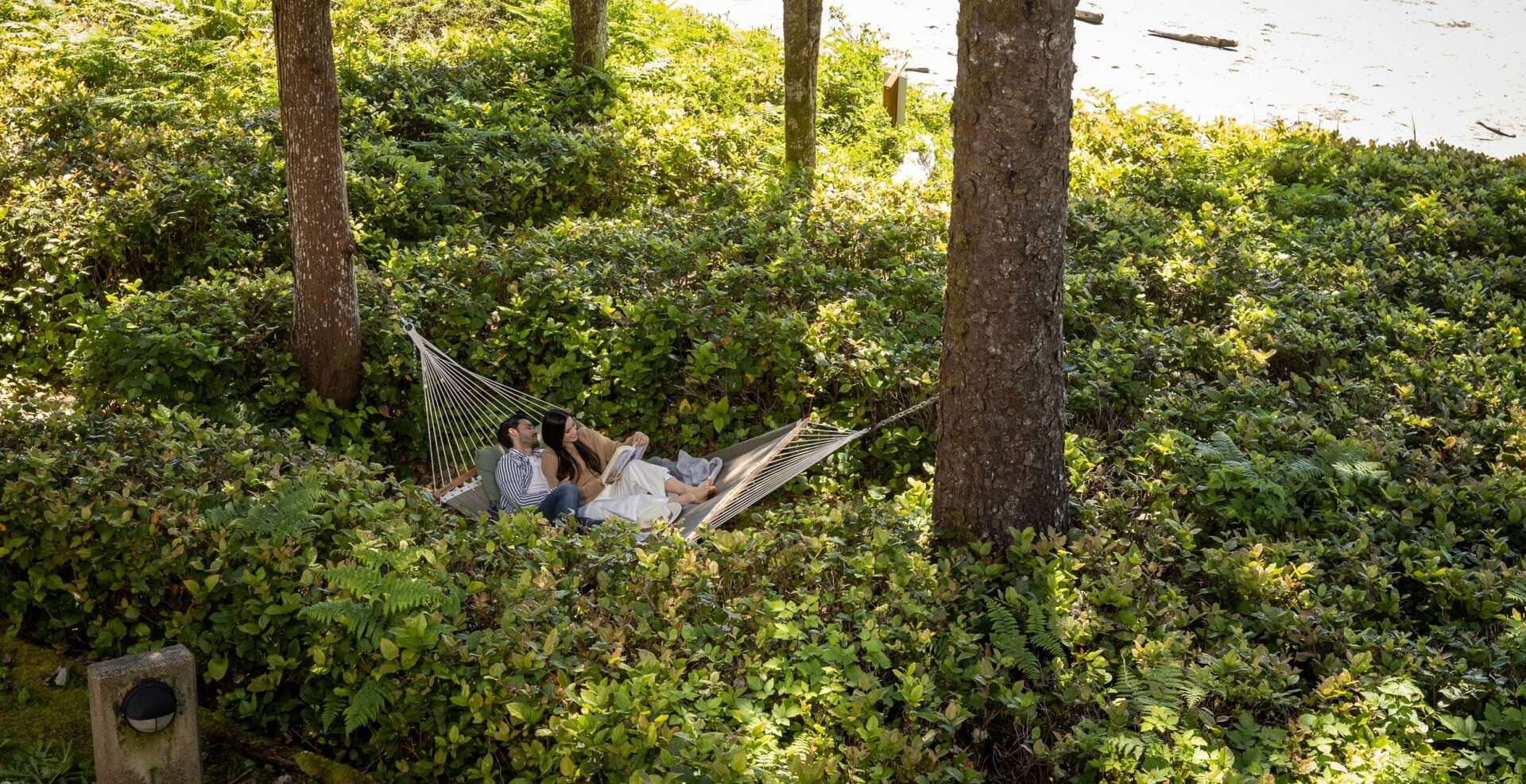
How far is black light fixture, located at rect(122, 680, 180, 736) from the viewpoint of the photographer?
115 inches

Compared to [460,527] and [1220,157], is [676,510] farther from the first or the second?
[1220,157]

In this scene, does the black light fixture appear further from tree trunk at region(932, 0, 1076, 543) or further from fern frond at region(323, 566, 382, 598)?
tree trunk at region(932, 0, 1076, 543)

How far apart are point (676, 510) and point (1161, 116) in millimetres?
6186

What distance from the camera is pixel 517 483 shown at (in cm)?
490

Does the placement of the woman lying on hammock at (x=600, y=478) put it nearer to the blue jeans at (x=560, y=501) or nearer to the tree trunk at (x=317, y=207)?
the blue jeans at (x=560, y=501)

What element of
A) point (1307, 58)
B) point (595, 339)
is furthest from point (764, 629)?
point (1307, 58)

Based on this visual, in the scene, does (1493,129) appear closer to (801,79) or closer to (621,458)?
(801,79)

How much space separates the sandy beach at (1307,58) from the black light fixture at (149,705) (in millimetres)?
10077

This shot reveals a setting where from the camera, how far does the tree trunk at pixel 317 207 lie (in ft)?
16.4

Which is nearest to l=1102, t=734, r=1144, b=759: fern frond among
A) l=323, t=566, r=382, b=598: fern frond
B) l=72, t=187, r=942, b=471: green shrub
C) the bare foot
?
l=323, t=566, r=382, b=598: fern frond

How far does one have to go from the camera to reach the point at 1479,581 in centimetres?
362

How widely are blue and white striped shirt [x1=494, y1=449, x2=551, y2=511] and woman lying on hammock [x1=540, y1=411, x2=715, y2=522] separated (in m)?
0.10

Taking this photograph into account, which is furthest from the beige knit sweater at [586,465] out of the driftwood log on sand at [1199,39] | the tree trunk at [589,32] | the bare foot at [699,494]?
the driftwood log on sand at [1199,39]

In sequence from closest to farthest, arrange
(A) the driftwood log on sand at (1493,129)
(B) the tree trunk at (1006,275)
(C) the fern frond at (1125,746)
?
(C) the fern frond at (1125,746)
(B) the tree trunk at (1006,275)
(A) the driftwood log on sand at (1493,129)
